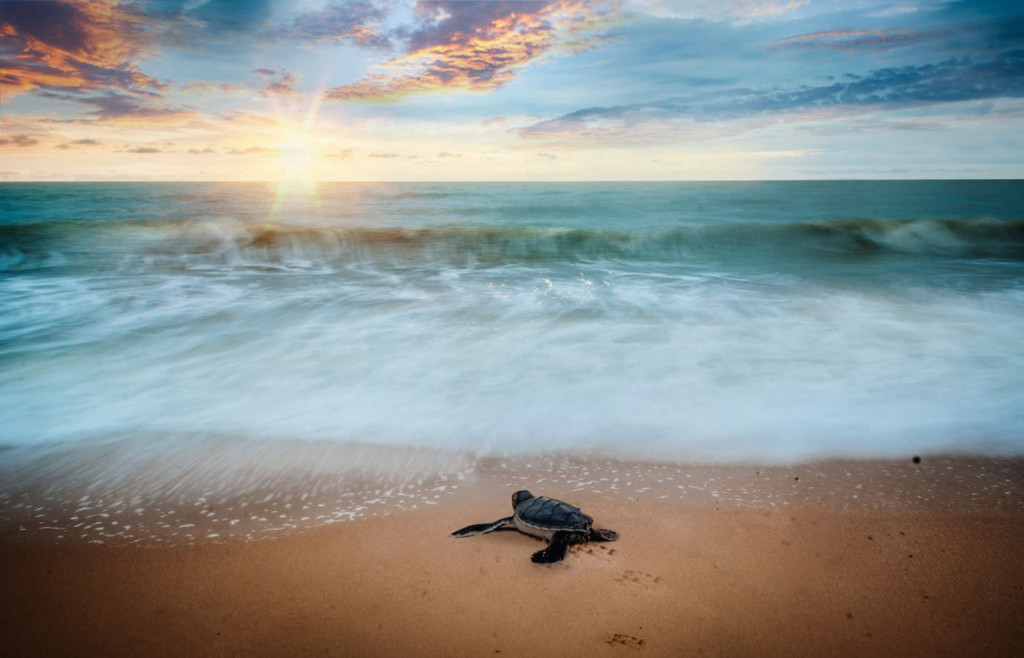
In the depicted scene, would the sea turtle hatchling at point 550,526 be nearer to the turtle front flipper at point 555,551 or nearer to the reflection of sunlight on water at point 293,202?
the turtle front flipper at point 555,551

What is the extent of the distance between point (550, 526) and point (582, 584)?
1.10ft

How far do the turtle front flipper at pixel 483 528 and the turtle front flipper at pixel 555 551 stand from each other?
31 centimetres

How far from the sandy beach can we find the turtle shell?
135 millimetres

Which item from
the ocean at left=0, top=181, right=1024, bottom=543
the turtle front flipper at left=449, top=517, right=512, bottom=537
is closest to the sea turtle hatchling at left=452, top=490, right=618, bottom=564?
the turtle front flipper at left=449, top=517, right=512, bottom=537

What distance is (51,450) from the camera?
15.1 ft

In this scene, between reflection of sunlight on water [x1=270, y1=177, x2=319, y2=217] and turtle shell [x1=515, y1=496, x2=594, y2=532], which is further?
reflection of sunlight on water [x1=270, y1=177, x2=319, y2=217]

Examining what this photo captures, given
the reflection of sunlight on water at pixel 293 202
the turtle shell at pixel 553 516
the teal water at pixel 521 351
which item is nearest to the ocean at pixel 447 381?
the teal water at pixel 521 351

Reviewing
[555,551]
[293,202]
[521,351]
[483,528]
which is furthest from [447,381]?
[293,202]

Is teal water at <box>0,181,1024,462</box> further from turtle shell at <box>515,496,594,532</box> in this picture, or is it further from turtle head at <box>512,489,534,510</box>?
turtle shell at <box>515,496,594,532</box>

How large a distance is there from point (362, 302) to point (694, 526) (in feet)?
28.0

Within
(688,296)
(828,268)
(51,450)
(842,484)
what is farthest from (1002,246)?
(51,450)

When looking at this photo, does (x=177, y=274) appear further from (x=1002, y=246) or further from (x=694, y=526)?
(x=1002, y=246)

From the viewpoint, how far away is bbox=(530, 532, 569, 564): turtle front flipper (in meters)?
2.89

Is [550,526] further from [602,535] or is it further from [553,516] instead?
[602,535]
